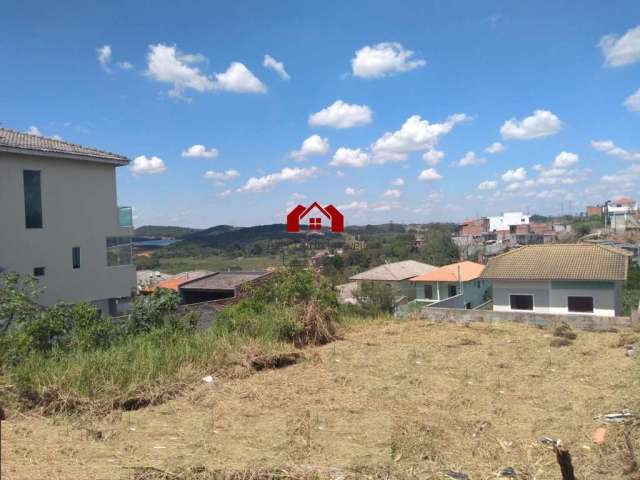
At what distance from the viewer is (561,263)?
19.8 meters

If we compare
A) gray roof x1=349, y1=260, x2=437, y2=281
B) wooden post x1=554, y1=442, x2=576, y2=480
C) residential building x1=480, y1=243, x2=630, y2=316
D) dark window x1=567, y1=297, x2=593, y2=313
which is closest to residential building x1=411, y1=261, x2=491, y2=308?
gray roof x1=349, y1=260, x2=437, y2=281

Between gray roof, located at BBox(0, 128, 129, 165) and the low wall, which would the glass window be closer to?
gray roof, located at BBox(0, 128, 129, 165)

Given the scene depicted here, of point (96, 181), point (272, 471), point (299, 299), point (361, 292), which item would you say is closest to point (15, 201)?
point (96, 181)

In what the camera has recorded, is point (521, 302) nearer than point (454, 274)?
Yes

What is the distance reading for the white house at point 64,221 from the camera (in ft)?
40.0

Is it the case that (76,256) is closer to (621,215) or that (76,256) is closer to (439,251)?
(439,251)

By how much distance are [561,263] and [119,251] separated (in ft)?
53.6

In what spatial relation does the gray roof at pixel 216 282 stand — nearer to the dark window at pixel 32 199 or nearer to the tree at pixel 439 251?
the dark window at pixel 32 199

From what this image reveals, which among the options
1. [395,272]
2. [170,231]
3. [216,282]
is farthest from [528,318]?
[170,231]

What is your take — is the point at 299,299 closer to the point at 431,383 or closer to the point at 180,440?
the point at 431,383

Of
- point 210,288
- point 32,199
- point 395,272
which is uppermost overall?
point 32,199

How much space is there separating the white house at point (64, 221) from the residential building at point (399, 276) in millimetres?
15379

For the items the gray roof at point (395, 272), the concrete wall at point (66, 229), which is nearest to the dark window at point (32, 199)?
the concrete wall at point (66, 229)

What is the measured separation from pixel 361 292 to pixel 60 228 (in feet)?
40.4
